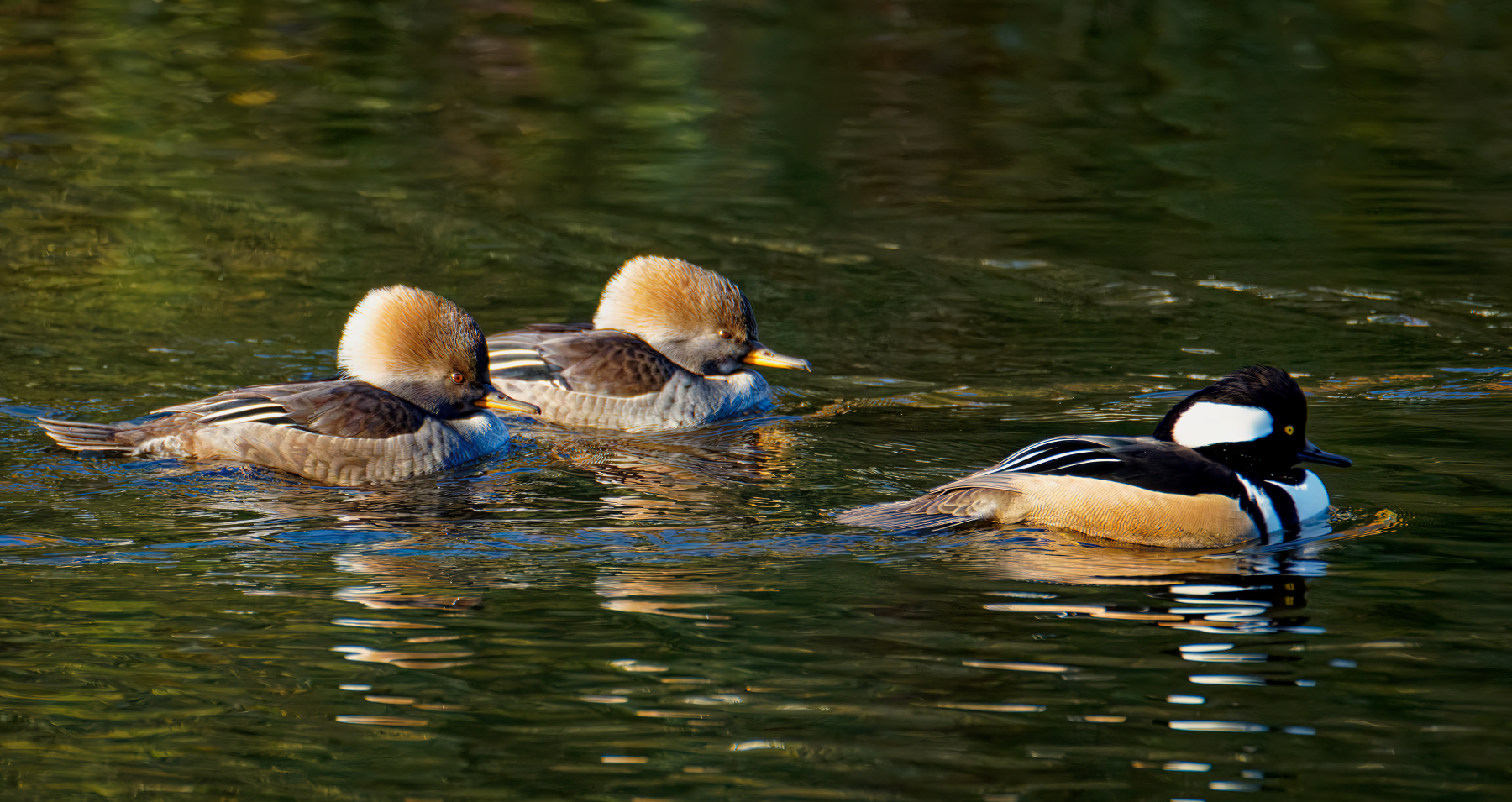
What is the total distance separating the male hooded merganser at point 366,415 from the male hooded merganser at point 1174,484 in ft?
8.05

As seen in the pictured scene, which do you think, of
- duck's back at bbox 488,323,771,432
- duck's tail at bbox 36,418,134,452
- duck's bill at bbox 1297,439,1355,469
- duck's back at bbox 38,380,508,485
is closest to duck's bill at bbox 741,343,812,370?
duck's back at bbox 488,323,771,432

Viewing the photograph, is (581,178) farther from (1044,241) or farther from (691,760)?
(691,760)

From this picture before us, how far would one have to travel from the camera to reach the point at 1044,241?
47.2ft

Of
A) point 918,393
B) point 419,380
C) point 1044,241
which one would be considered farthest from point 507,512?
point 1044,241

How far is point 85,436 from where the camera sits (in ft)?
28.4

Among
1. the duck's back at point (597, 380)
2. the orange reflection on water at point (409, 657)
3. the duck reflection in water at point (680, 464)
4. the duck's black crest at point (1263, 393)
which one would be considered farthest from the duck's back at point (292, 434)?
the duck's black crest at point (1263, 393)

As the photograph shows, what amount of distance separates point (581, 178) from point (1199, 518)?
9802 mm

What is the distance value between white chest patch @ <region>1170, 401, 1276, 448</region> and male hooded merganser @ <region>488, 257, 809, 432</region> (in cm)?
319

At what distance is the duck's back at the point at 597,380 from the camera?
404 inches

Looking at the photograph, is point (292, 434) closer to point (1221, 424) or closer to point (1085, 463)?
point (1085, 463)

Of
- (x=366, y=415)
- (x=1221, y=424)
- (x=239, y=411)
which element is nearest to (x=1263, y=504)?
(x=1221, y=424)

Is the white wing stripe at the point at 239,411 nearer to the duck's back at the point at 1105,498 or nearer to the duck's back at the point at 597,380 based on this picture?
the duck's back at the point at 597,380

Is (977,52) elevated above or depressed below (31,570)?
above

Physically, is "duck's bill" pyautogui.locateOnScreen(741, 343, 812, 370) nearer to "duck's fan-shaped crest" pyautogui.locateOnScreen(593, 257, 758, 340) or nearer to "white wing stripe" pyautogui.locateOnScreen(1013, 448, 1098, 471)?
"duck's fan-shaped crest" pyautogui.locateOnScreen(593, 257, 758, 340)
